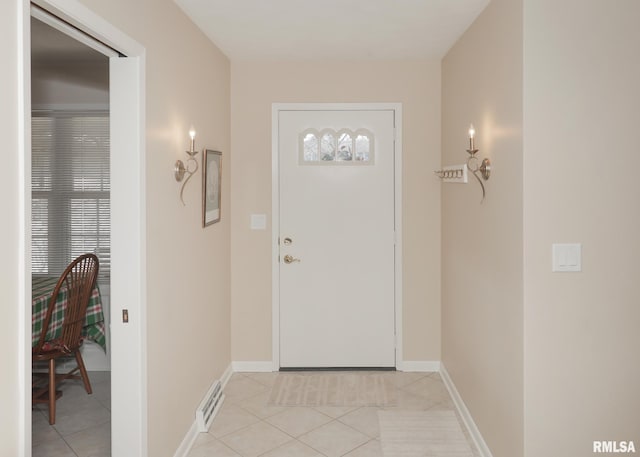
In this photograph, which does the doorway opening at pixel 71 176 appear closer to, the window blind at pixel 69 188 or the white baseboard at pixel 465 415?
the window blind at pixel 69 188

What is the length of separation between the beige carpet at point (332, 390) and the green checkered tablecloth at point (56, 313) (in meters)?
1.40

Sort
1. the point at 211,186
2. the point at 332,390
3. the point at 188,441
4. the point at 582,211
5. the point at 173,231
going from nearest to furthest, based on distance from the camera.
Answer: the point at 582,211, the point at 173,231, the point at 188,441, the point at 211,186, the point at 332,390

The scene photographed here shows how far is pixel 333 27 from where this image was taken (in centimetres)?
338

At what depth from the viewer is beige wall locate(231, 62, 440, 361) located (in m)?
4.31

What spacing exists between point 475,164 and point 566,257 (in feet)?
3.41

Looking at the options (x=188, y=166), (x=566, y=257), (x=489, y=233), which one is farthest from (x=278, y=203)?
(x=566, y=257)

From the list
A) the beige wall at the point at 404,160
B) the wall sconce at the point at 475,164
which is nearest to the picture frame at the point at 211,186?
the beige wall at the point at 404,160

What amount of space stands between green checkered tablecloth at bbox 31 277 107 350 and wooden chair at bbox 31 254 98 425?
0.06 meters

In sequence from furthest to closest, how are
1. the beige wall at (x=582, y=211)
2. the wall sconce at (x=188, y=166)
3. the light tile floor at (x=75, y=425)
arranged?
1. the light tile floor at (x=75, y=425)
2. the wall sconce at (x=188, y=166)
3. the beige wall at (x=582, y=211)

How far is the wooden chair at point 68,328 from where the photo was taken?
11.3ft

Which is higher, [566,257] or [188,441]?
[566,257]

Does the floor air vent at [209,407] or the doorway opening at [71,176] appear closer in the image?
the floor air vent at [209,407]
